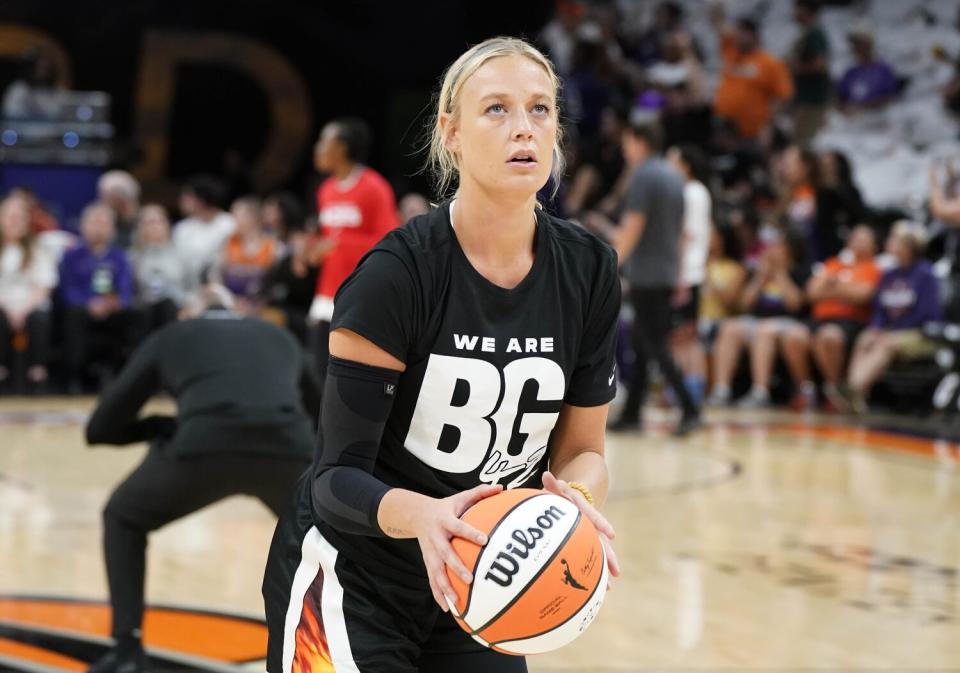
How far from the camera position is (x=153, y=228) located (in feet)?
37.3

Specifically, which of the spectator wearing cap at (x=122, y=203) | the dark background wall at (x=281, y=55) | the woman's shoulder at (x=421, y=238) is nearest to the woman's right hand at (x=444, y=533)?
the woman's shoulder at (x=421, y=238)

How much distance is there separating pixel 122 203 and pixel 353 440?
10.2 meters

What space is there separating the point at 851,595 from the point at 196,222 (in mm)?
8460

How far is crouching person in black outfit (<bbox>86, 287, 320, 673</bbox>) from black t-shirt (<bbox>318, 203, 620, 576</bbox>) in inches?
67.7

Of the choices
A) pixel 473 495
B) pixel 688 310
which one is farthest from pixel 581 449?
pixel 688 310

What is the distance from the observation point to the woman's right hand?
194cm

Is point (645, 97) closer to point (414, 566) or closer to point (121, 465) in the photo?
point (121, 465)

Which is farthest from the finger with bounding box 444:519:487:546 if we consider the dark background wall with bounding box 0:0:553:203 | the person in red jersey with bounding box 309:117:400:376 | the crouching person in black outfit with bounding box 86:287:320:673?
the dark background wall with bounding box 0:0:553:203

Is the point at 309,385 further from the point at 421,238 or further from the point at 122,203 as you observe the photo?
the point at 122,203

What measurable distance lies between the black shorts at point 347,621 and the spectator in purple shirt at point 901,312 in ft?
28.6

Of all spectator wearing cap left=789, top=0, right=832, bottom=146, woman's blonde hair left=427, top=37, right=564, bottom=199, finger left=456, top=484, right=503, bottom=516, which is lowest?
finger left=456, top=484, right=503, bottom=516

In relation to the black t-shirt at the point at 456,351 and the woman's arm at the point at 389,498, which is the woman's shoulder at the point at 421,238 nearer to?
the black t-shirt at the point at 456,351

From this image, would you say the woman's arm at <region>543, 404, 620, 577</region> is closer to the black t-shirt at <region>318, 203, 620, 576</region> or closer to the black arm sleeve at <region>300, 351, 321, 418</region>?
the black t-shirt at <region>318, 203, 620, 576</region>

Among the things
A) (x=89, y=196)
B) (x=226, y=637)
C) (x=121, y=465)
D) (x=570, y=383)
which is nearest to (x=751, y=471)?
(x=121, y=465)
